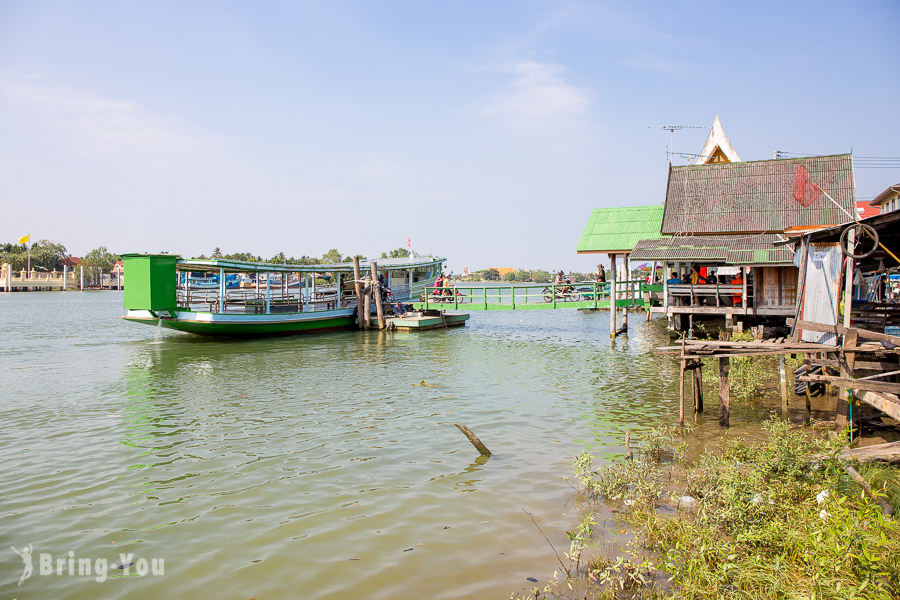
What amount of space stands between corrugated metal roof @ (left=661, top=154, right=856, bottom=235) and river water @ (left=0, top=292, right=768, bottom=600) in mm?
7590

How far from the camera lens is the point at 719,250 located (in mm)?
17625

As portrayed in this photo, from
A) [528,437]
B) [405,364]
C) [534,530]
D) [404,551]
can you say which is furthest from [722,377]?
[405,364]

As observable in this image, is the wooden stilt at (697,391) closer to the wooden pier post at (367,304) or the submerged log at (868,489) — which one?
the submerged log at (868,489)

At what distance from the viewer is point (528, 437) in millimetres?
9094

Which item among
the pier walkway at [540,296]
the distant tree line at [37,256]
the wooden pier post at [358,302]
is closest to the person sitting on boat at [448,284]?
the pier walkway at [540,296]

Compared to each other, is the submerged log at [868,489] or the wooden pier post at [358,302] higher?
the wooden pier post at [358,302]

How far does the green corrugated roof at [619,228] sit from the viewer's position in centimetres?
2269

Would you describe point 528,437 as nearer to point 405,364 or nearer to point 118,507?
point 118,507

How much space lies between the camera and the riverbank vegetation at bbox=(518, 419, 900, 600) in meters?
3.93

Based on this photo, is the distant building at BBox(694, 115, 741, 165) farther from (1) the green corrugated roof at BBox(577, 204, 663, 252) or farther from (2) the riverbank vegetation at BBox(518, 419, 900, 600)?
(2) the riverbank vegetation at BBox(518, 419, 900, 600)

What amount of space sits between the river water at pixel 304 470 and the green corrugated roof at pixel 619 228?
7178 millimetres

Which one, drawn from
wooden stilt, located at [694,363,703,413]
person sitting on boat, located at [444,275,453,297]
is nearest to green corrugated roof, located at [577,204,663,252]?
person sitting on boat, located at [444,275,453,297]

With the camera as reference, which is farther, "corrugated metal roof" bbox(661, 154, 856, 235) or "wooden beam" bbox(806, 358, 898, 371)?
"corrugated metal roof" bbox(661, 154, 856, 235)

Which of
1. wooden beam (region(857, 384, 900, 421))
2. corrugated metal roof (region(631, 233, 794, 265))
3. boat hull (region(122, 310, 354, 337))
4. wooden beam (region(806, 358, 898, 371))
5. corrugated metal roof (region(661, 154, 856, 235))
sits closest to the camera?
wooden beam (region(857, 384, 900, 421))
